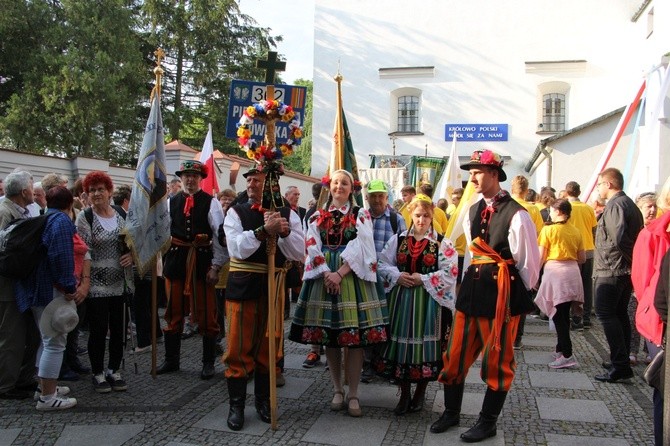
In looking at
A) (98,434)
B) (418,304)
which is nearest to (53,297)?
(98,434)

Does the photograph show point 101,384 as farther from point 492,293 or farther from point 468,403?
point 492,293

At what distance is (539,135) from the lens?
1016 inches

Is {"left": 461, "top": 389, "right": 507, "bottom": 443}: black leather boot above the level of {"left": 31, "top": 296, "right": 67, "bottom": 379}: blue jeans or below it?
below

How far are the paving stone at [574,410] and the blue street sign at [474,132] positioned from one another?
859 inches

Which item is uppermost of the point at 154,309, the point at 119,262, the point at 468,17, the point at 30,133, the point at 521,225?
the point at 468,17

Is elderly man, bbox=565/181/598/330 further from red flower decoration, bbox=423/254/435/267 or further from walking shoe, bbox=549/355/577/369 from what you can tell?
red flower decoration, bbox=423/254/435/267

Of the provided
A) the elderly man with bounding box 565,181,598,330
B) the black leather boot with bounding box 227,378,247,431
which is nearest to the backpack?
the black leather boot with bounding box 227,378,247,431

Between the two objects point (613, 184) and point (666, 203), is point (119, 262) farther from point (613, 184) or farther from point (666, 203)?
point (613, 184)

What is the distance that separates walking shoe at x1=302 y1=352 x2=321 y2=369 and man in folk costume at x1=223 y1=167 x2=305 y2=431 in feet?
5.36

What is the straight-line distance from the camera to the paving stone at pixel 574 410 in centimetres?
486

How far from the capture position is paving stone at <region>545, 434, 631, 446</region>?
169 inches

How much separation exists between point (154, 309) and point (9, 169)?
25.0ft

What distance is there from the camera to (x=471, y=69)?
86.6 ft

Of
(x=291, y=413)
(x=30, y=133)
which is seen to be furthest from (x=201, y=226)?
(x=30, y=133)
